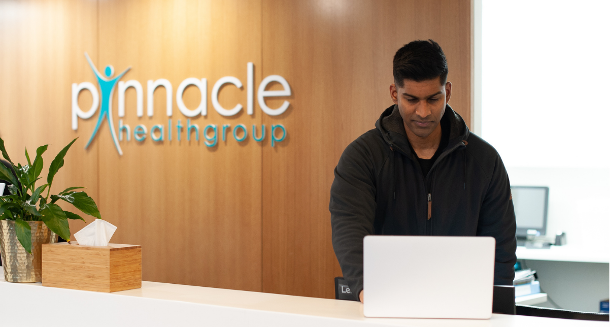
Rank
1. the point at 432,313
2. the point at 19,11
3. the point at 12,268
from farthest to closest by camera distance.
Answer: the point at 19,11, the point at 12,268, the point at 432,313

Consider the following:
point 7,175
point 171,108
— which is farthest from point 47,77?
point 7,175

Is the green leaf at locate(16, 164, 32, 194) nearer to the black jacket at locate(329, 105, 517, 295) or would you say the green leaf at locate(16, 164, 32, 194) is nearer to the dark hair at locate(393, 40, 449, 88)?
the black jacket at locate(329, 105, 517, 295)

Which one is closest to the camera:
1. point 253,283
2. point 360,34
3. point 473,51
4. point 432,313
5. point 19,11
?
point 432,313

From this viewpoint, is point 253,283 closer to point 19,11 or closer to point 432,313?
point 432,313

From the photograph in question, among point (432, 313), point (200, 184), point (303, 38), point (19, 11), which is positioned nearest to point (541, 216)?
point (303, 38)

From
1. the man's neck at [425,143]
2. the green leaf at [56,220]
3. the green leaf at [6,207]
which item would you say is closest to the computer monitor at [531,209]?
the man's neck at [425,143]

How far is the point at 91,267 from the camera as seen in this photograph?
1.67 m

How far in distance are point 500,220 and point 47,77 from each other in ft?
11.9

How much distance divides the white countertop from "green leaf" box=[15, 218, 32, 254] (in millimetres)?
2852

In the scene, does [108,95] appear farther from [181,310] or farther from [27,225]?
[181,310]

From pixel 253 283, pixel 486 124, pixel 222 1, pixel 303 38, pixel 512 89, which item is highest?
pixel 222 1

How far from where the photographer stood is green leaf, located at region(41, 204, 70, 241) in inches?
70.1

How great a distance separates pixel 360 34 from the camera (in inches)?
134

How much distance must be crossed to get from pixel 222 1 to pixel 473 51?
1692 millimetres
